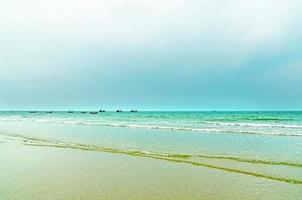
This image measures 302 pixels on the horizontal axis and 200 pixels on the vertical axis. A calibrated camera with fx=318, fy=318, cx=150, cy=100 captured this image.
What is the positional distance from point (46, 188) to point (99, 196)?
1.90m

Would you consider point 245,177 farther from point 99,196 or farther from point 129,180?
point 99,196

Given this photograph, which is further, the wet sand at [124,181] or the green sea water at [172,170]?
the green sea water at [172,170]

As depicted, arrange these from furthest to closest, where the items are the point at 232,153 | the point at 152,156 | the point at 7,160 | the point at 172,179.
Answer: the point at 232,153, the point at 152,156, the point at 7,160, the point at 172,179

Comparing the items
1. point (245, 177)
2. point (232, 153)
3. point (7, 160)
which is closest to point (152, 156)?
point (232, 153)

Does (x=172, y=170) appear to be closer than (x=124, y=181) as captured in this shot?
No

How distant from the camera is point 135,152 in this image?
17.0 m

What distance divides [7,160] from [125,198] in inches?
316

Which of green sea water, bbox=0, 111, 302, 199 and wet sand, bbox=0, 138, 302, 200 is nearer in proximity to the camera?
wet sand, bbox=0, 138, 302, 200

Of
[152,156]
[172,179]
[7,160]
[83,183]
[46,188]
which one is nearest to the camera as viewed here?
[46,188]

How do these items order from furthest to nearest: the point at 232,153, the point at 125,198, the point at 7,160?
the point at 232,153, the point at 7,160, the point at 125,198

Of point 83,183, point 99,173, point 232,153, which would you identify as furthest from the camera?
point 232,153

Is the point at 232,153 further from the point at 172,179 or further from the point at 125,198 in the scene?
the point at 125,198

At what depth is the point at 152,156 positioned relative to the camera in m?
15.7

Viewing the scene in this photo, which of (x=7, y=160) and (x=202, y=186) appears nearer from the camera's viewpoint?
(x=202, y=186)
